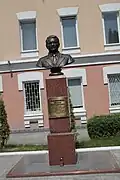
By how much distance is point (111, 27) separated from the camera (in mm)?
16078

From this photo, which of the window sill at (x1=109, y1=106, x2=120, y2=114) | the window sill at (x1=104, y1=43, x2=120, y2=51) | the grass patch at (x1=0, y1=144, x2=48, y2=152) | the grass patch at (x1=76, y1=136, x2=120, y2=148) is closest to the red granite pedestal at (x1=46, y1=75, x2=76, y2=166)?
the grass patch at (x1=76, y1=136, x2=120, y2=148)

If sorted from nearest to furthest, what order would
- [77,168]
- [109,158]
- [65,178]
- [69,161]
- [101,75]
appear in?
[65,178]
[77,168]
[69,161]
[109,158]
[101,75]

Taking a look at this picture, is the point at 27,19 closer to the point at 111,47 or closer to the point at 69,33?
the point at 69,33

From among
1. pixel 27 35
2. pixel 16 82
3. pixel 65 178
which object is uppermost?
pixel 27 35

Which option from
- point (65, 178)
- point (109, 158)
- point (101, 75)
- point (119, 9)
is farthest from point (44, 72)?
point (65, 178)

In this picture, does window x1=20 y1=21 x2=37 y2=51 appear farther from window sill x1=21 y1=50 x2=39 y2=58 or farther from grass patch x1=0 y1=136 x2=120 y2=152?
grass patch x1=0 y1=136 x2=120 y2=152

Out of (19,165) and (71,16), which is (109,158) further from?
(71,16)

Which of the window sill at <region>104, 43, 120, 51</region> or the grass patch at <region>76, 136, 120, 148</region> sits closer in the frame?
the grass patch at <region>76, 136, 120, 148</region>

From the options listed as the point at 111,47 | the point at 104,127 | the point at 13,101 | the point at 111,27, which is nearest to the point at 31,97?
the point at 13,101

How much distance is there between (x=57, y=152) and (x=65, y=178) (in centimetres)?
118

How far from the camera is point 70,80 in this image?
15.9 meters

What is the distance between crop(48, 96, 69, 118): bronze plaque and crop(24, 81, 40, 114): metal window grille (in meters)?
7.75

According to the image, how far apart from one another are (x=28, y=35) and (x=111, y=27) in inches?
149

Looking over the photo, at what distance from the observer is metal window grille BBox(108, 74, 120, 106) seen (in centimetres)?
1581
